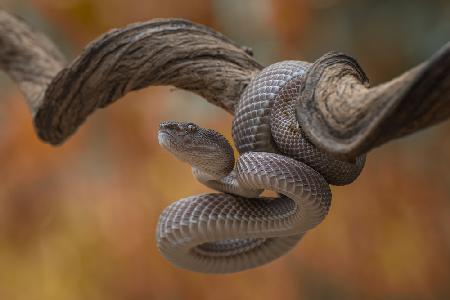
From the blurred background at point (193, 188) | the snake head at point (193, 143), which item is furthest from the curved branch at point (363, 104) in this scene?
the blurred background at point (193, 188)

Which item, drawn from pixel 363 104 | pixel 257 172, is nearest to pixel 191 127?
pixel 257 172

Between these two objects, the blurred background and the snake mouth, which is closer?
the snake mouth

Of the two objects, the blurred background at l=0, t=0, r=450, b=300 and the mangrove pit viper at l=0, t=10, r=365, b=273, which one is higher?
the mangrove pit viper at l=0, t=10, r=365, b=273

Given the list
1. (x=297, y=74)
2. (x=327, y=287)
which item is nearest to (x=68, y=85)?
(x=297, y=74)

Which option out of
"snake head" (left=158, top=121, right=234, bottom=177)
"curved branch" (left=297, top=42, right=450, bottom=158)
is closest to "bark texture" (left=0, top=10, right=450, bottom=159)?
"curved branch" (left=297, top=42, right=450, bottom=158)

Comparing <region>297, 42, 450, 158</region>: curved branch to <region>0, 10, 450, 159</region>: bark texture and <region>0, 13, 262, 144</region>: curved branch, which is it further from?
<region>0, 13, 262, 144</region>: curved branch

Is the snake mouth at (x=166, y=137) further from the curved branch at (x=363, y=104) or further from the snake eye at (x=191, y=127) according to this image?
the curved branch at (x=363, y=104)

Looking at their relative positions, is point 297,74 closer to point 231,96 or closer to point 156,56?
point 231,96

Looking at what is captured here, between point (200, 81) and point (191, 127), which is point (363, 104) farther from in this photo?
point (200, 81)
